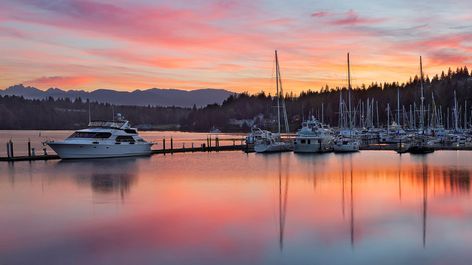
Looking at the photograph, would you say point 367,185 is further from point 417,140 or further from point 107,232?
point 417,140

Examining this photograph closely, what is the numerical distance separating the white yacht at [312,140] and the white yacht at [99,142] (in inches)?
790

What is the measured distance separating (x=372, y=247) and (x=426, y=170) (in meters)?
26.2

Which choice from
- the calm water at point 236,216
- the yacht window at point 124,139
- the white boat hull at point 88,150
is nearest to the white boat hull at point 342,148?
the calm water at point 236,216

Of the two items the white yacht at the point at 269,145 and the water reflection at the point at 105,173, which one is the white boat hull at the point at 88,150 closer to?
the water reflection at the point at 105,173

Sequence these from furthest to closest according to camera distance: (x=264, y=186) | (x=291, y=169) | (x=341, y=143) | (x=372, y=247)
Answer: (x=341, y=143) < (x=291, y=169) < (x=264, y=186) < (x=372, y=247)

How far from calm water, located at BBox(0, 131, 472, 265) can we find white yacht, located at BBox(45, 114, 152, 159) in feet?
31.3

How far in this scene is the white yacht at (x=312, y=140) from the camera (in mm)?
62156

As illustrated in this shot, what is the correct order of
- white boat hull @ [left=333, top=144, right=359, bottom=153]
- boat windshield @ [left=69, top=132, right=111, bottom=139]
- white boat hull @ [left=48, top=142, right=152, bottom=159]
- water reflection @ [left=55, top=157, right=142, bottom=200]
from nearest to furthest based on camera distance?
1. water reflection @ [left=55, top=157, right=142, bottom=200]
2. white boat hull @ [left=48, top=142, right=152, bottom=159]
3. boat windshield @ [left=69, top=132, right=111, bottom=139]
4. white boat hull @ [left=333, top=144, right=359, bottom=153]

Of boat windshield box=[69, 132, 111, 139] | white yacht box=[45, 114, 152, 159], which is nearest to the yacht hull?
white yacht box=[45, 114, 152, 159]

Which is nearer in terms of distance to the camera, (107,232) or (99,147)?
(107,232)

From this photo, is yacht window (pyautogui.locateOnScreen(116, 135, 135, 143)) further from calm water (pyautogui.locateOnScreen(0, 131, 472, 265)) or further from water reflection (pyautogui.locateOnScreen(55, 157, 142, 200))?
calm water (pyautogui.locateOnScreen(0, 131, 472, 265))

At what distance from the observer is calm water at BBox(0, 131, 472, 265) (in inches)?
623

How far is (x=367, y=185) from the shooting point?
3250 cm

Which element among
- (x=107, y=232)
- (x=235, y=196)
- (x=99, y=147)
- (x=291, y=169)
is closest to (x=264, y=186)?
(x=235, y=196)
